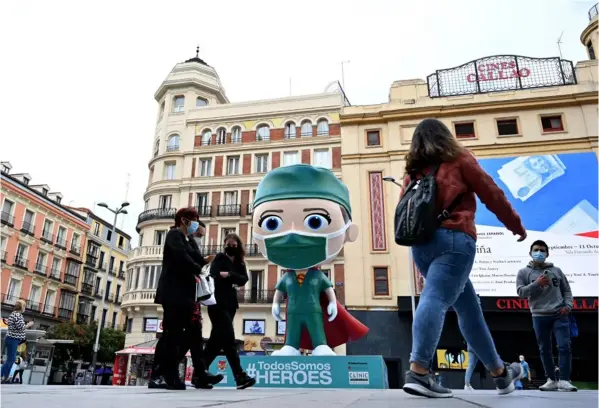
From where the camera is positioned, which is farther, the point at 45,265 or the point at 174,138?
the point at 45,265

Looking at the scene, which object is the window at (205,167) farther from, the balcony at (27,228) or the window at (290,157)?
the balcony at (27,228)

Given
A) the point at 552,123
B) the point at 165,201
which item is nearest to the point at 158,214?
the point at 165,201

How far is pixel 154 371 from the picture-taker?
4.02 metres

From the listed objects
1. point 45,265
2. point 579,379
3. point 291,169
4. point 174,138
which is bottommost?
point 579,379

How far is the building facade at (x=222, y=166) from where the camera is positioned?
2488cm

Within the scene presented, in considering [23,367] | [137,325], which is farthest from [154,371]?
[137,325]

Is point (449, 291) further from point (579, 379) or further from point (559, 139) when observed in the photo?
point (559, 139)

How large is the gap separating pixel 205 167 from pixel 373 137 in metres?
10.6

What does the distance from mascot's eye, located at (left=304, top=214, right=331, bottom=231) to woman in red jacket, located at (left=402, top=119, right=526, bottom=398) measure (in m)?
3.78

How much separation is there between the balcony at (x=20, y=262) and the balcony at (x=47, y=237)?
2.00 m

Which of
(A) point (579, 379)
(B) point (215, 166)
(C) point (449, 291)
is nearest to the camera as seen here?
(C) point (449, 291)

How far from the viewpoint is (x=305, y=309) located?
695cm

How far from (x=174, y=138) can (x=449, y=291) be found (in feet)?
91.3

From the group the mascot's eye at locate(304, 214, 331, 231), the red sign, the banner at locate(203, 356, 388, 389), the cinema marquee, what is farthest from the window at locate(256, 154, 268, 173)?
the banner at locate(203, 356, 388, 389)
